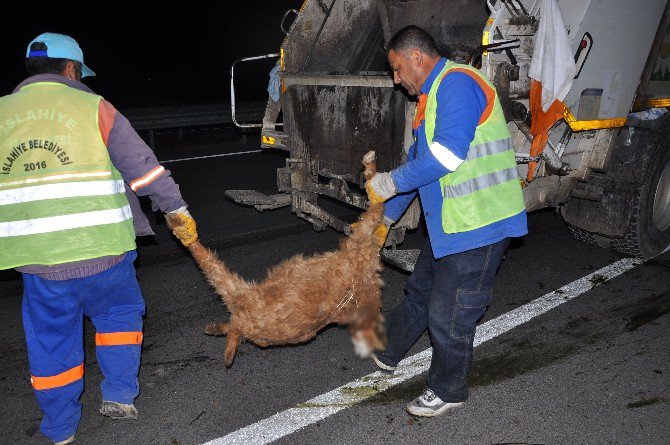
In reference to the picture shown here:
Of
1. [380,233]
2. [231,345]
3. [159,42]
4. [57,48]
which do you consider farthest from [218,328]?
[159,42]

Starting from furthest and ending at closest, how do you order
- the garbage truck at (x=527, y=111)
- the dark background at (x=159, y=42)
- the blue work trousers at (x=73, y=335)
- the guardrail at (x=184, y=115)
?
1. the dark background at (x=159, y=42)
2. the guardrail at (x=184, y=115)
3. the garbage truck at (x=527, y=111)
4. the blue work trousers at (x=73, y=335)

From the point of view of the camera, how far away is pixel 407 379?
347 cm

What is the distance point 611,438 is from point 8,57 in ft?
89.3

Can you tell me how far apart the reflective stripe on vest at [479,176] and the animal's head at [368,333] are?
69 centimetres

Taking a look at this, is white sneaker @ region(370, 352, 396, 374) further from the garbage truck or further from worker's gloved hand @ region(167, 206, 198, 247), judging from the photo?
worker's gloved hand @ region(167, 206, 198, 247)

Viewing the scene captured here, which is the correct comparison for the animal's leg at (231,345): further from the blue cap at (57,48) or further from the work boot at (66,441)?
the blue cap at (57,48)

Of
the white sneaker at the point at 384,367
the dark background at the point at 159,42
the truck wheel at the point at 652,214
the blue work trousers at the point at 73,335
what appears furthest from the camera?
the dark background at the point at 159,42

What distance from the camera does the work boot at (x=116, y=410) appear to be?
9.86 ft

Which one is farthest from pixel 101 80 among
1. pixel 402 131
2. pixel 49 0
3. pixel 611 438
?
pixel 611 438

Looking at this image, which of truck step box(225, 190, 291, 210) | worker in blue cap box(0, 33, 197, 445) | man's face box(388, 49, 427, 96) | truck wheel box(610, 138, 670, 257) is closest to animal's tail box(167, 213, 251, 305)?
worker in blue cap box(0, 33, 197, 445)

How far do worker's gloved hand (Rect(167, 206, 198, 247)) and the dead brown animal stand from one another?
0.12 feet

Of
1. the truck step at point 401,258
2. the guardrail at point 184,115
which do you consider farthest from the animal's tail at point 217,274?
the guardrail at point 184,115

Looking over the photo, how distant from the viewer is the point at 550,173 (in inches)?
179

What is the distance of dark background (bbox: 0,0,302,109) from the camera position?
79.2 feet
